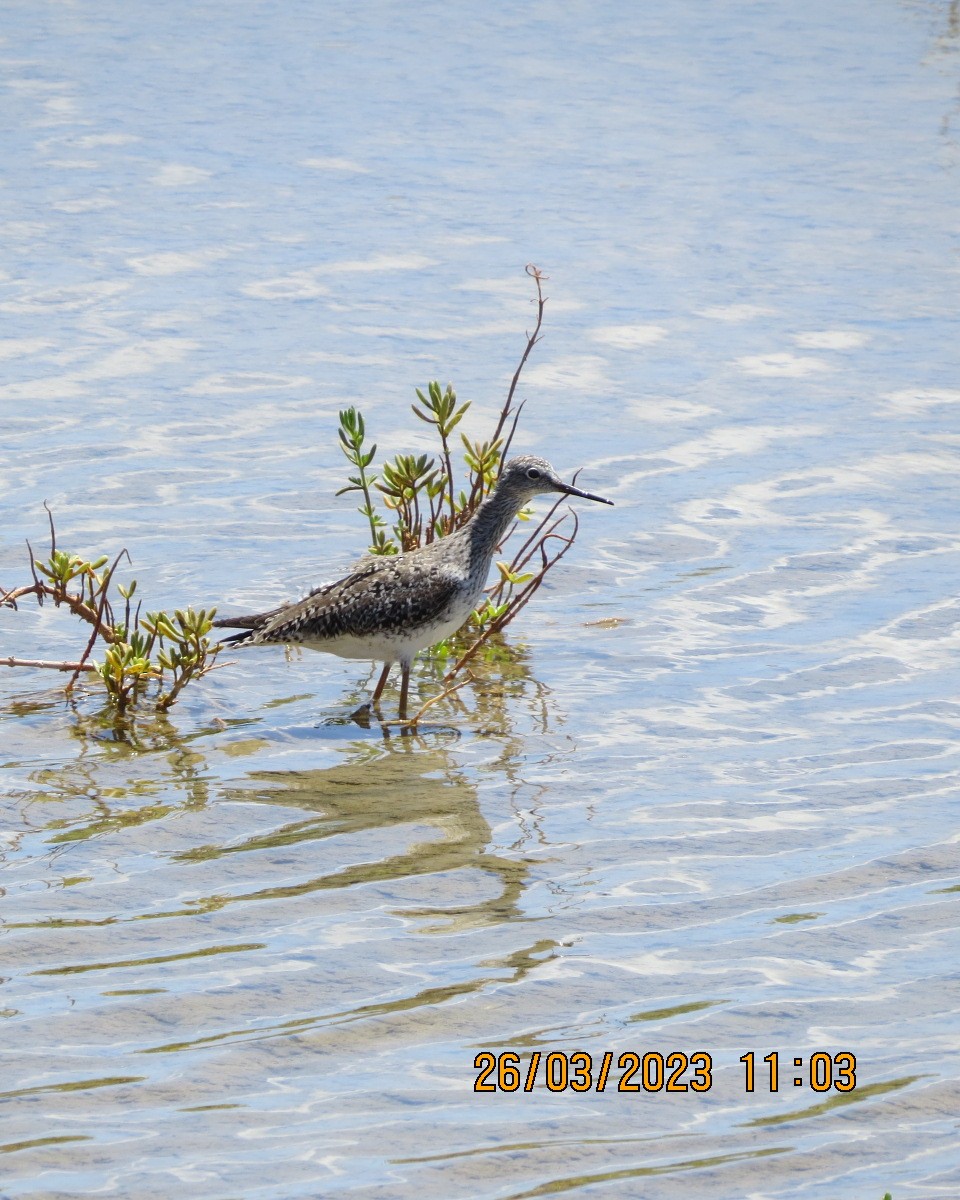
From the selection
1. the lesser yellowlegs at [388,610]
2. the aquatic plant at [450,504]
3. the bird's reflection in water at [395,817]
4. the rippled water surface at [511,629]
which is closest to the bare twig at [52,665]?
the rippled water surface at [511,629]

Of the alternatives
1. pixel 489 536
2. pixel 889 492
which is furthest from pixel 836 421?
pixel 489 536

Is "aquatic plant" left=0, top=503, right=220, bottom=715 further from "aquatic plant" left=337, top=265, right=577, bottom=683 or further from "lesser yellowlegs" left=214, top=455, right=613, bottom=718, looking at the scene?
"aquatic plant" left=337, top=265, right=577, bottom=683

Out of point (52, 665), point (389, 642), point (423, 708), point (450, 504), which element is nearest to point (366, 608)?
point (389, 642)

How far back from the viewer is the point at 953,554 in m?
11.3

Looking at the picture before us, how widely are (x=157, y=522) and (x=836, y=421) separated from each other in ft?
16.5

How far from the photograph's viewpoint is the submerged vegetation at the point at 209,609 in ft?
28.9

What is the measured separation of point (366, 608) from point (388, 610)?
112 mm

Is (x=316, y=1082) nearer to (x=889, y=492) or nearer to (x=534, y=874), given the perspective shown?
(x=534, y=874)

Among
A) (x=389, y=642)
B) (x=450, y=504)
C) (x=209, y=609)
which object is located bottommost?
(x=209, y=609)

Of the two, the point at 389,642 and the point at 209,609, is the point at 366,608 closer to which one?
the point at 389,642
